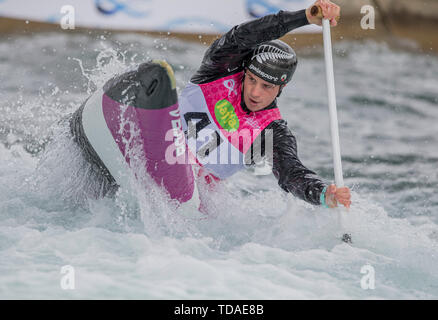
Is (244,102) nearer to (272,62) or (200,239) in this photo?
(272,62)

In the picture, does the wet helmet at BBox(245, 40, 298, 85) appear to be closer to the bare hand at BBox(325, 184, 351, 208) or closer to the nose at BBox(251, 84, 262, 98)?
the nose at BBox(251, 84, 262, 98)

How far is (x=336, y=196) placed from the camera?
2.01 metres

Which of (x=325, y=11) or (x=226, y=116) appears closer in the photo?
(x=325, y=11)

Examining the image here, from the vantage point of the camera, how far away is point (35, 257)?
6.15 feet

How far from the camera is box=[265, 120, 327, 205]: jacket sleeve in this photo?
2.13m

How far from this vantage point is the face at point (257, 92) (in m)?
2.32

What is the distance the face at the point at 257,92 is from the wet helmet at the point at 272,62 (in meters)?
0.03

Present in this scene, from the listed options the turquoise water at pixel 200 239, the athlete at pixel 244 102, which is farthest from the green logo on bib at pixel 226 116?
the turquoise water at pixel 200 239

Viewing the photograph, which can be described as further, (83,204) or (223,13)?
(223,13)

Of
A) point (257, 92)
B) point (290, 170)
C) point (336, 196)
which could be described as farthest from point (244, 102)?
point (336, 196)

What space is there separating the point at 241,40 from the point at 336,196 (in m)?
0.77
